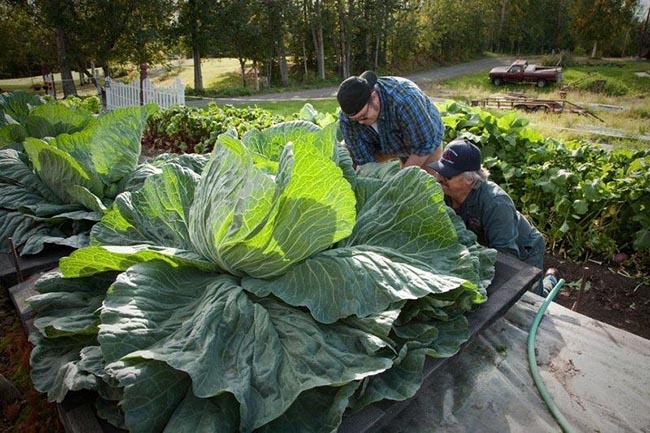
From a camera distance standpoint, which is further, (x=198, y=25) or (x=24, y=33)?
(x=198, y=25)

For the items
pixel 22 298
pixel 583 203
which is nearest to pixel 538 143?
pixel 583 203

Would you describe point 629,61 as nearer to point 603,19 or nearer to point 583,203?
point 603,19

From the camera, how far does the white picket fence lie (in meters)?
10.7

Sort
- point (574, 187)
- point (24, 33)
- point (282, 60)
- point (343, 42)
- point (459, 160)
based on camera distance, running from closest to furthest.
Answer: point (459, 160) → point (574, 187) → point (24, 33) → point (282, 60) → point (343, 42)

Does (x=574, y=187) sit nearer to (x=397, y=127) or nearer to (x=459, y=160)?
(x=397, y=127)

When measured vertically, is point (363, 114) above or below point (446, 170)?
above

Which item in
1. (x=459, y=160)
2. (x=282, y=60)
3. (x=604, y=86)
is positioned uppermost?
(x=282, y=60)

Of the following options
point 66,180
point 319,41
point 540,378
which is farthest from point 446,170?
point 319,41

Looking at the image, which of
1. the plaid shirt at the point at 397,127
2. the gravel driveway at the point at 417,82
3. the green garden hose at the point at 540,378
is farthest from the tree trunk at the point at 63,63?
the green garden hose at the point at 540,378

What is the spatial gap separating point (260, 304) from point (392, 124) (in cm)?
252

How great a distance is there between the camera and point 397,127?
3836mm

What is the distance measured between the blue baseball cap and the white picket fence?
28.1 ft

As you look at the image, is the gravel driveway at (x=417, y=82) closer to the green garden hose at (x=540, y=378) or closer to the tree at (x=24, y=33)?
the tree at (x=24, y=33)

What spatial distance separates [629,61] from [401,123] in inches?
1828
